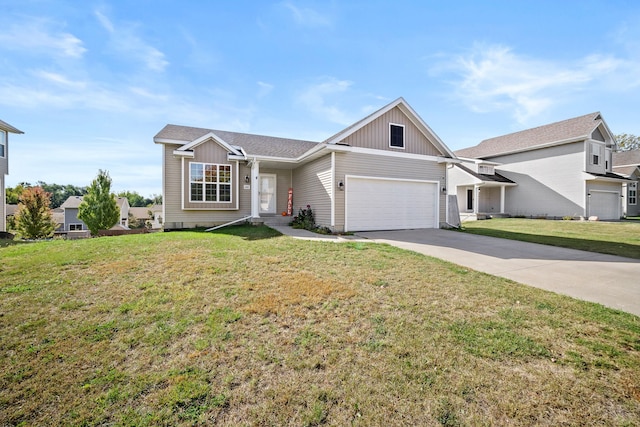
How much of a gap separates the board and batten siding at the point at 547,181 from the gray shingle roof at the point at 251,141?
685 inches

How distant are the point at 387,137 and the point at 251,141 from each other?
784 cm

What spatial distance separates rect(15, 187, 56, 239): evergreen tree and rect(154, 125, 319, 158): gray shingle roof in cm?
1367

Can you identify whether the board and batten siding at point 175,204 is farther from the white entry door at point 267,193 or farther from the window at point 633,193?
the window at point 633,193

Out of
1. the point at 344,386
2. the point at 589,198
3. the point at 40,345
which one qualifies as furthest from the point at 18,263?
the point at 589,198

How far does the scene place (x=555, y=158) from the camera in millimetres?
20328

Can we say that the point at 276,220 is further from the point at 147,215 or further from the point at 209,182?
the point at 147,215

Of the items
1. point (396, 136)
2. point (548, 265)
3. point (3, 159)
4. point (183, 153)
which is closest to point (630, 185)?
point (396, 136)

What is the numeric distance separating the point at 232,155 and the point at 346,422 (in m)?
12.8

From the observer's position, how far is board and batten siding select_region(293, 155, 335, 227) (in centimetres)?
1116

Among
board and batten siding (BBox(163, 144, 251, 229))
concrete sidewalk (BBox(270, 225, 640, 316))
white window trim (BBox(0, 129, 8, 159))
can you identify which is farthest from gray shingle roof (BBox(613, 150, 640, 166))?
white window trim (BBox(0, 129, 8, 159))

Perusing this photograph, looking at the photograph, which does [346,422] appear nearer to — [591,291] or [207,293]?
[207,293]

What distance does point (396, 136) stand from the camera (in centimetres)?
1212

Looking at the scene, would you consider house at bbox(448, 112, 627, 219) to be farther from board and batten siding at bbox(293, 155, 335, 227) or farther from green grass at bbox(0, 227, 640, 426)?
green grass at bbox(0, 227, 640, 426)

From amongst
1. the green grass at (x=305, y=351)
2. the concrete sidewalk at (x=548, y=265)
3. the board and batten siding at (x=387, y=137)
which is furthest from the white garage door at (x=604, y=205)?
the green grass at (x=305, y=351)
